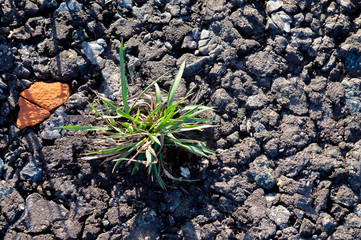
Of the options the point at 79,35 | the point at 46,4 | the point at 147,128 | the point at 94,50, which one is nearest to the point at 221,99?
the point at 147,128

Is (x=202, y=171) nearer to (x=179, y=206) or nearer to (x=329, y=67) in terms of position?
(x=179, y=206)

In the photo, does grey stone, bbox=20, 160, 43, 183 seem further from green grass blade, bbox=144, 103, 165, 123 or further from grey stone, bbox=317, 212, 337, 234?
grey stone, bbox=317, 212, 337, 234

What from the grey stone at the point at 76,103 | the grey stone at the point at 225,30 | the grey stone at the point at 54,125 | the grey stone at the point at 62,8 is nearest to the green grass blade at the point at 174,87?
the grey stone at the point at 225,30

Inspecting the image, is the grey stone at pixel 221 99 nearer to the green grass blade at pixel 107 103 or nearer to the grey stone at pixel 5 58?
the green grass blade at pixel 107 103

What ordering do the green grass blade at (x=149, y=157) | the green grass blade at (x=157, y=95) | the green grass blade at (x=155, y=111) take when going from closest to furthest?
the green grass blade at (x=149, y=157) < the green grass blade at (x=155, y=111) < the green grass blade at (x=157, y=95)

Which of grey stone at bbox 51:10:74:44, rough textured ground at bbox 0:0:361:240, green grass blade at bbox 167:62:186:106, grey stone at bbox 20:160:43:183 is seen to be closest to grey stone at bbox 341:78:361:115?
rough textured ground at bbox 0:0:361:240
